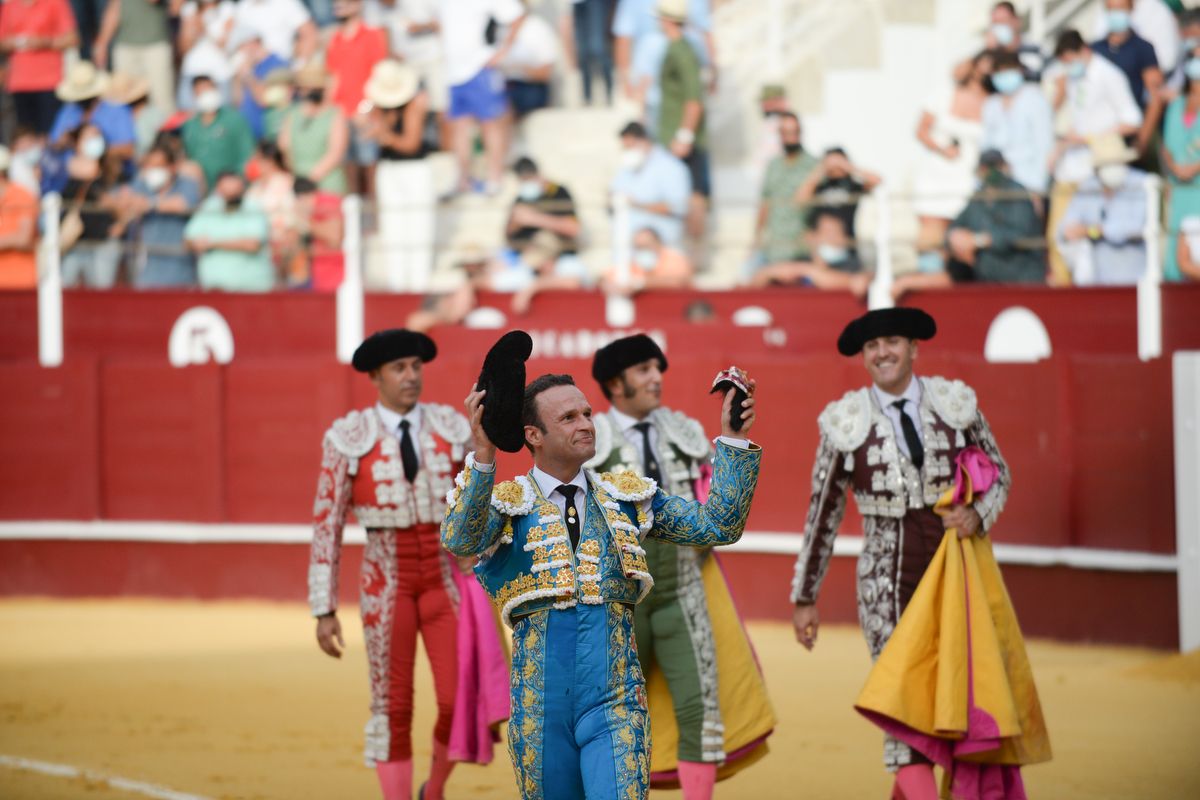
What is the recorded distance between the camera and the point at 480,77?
12.3 meters

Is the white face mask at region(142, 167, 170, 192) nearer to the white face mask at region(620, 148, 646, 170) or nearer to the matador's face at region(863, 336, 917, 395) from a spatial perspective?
the white face mask at region(620, 148, 646, 170)

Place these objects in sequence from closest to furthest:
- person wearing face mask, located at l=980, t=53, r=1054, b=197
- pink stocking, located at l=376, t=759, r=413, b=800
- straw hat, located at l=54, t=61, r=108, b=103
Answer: pink stocking, located at l=376, t=759, r=413, b=800 → person wearing face mask, located at l=980, t=53, r=1054, b=197 → straw hat, located at l=54, t=61, r=108, b=103

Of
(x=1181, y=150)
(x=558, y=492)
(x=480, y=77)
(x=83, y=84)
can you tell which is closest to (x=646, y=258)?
(x=480, y=77)

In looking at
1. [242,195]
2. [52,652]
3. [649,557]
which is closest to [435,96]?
[242,195]

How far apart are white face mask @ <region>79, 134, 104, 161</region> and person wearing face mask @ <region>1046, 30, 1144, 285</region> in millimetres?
6332

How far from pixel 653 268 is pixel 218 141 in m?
3.15

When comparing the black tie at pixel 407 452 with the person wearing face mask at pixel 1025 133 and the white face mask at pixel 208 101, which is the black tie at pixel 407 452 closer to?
the person wearing face mask at pixel 1025 133

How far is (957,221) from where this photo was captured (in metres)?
10.3

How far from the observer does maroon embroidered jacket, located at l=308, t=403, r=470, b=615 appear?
18.5 ft

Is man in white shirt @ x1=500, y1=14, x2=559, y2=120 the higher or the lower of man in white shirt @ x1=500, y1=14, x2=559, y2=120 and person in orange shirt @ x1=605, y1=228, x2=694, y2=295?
the higher

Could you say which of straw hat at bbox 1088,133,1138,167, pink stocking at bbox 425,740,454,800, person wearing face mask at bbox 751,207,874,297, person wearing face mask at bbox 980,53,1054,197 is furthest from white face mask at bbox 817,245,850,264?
pink stocking at bbox 425,740,454,800

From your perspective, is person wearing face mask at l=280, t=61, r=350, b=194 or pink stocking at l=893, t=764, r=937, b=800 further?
person wearing face mask at l=280, t=61, r=350, b=194

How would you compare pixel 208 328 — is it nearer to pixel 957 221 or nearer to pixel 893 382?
pixel 957 221

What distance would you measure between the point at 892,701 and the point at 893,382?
894 millimetres
